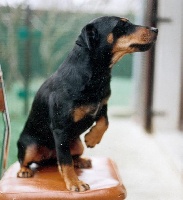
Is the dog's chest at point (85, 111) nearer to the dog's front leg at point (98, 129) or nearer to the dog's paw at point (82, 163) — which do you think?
the dog's front leg at point (98, 129)

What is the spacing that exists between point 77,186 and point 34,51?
321 cm

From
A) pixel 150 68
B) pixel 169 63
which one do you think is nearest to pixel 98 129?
pixel 169 63

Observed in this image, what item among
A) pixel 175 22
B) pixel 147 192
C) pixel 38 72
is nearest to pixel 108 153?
pixel 147 192

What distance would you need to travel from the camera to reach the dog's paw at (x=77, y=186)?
4.82 feet

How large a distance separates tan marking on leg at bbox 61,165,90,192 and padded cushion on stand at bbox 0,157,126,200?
1cm

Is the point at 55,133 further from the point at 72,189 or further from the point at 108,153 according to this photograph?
the point at 108,153

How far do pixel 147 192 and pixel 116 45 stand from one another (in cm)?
122

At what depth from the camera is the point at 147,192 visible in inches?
98.7

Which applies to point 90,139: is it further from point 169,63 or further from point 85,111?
point 169,63

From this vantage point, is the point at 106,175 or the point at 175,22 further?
the point at 175,22

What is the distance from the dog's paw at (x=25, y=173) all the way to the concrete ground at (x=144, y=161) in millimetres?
945

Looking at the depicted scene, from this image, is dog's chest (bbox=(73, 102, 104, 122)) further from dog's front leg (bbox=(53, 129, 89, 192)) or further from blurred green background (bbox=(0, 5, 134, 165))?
blurred green background (bbox=(0, 5, 134, 165))

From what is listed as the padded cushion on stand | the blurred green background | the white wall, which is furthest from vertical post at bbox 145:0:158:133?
the padded cushion on stand

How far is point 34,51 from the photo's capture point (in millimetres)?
4551
